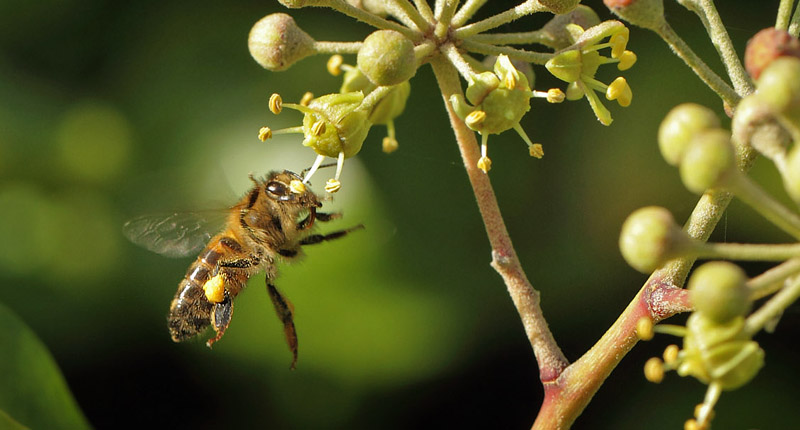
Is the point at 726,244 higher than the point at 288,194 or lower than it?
lower

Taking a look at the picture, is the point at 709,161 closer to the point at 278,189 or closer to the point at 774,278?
the point at 774,278

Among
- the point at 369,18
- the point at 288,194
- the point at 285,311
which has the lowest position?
the point at 285,311

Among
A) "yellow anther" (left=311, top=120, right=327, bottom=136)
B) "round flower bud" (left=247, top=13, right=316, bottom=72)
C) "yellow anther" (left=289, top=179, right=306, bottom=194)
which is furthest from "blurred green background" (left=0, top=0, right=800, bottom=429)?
"yellow anther" (left=311, top=120, right=327, bottom=136)

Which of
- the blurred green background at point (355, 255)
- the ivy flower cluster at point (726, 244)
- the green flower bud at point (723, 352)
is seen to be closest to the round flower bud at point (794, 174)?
the ivy flower cluster at point (726, 244)

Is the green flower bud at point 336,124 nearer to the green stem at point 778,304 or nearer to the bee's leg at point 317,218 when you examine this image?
the bee's leg at point 317,218

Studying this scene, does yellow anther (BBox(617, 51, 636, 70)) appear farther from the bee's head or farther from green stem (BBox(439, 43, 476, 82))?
the bee's head

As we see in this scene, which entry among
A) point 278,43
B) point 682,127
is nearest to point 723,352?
point 682,127

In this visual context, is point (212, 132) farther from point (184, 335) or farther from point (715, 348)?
point (715, 348)
